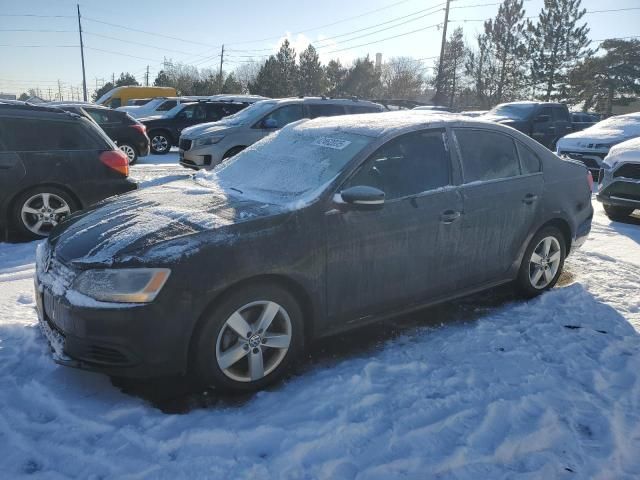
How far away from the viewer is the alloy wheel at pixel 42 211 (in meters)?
6.05

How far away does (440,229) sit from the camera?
371cm

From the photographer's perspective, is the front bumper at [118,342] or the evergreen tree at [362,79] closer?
the front bumper at [118,342]

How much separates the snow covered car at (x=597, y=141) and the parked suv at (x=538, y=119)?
130 inches

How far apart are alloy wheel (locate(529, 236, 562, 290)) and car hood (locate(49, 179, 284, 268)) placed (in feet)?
8.55

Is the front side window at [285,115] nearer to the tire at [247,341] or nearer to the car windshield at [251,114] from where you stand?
the car windshield at [251,114]

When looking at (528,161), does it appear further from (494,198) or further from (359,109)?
(359,109)

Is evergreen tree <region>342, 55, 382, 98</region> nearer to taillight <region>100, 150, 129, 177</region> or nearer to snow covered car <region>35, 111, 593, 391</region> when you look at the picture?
taillight <region>100, 150, 129, 177</region>

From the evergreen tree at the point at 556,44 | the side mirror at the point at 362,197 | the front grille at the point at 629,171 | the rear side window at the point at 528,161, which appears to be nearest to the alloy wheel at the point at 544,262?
the rear side window at the point at 528,161

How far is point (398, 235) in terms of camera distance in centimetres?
349

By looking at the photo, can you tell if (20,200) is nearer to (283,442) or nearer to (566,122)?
(283,442)

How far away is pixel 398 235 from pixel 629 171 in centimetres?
585

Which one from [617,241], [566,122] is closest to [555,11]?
[566,122]

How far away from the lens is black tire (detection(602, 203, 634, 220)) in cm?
810

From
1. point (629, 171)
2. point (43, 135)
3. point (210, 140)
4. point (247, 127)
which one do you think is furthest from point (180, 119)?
point (629, 171)
